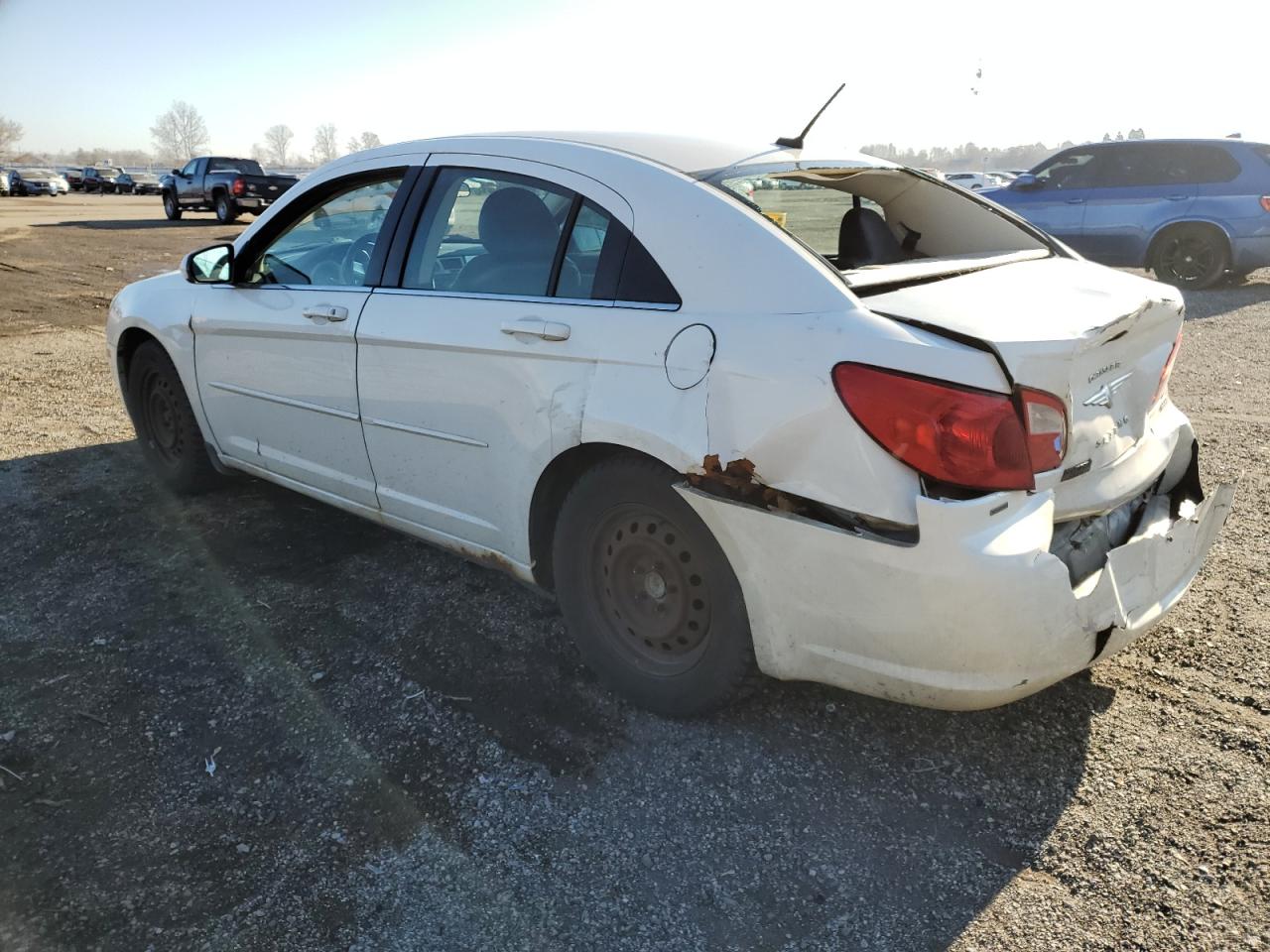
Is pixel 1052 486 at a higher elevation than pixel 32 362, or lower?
higher

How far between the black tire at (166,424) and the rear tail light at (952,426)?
3.49 m

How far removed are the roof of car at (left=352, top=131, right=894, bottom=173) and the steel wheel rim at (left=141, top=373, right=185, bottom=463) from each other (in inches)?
87.5

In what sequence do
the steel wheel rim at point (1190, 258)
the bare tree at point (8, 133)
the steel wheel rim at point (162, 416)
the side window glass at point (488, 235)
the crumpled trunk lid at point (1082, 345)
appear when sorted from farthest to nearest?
the bare tree at point (8, 133), the steel wheel rim at point (1190, 258), the steel wheel rim at point (162, 416), the side window glass at point (488, 235), the crumpled trunk lid at point (1082, 345)

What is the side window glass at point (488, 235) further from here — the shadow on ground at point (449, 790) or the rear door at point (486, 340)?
the shadow on ground at point (449, 790)

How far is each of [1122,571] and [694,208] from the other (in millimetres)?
1476

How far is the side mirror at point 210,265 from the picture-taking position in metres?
4.06

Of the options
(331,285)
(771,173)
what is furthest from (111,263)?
(771,173)

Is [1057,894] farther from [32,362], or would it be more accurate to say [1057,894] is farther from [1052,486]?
[32,362]

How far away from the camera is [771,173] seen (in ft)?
9.75

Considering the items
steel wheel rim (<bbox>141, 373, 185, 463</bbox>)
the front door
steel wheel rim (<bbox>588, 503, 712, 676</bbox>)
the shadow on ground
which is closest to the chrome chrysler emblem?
the shadow on ground

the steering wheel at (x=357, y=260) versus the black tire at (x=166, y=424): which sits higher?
the steering wheel at (x=357, y=260)

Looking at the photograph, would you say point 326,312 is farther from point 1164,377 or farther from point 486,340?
point 1164,377

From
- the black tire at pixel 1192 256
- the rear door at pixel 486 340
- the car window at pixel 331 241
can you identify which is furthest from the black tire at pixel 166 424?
the black tire at pixel 1192 256

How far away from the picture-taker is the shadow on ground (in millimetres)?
2125
